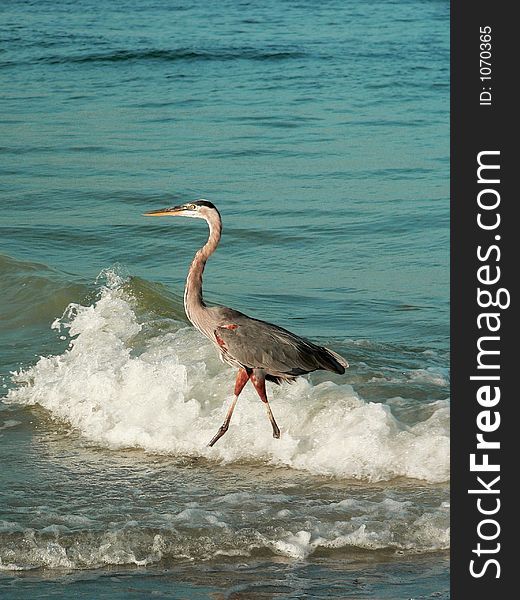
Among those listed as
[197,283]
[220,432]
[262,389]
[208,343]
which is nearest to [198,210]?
[197,283]

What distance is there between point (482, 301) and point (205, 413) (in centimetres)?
364

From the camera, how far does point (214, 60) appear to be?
27.2 metres

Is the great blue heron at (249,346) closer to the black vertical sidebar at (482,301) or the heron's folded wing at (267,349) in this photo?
the heron's folded wing at (267,349)

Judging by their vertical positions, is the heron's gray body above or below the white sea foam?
above

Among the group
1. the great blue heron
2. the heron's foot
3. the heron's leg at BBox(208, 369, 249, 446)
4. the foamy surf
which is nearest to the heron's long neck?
the great blue heron

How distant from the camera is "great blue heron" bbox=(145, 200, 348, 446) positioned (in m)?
7.96

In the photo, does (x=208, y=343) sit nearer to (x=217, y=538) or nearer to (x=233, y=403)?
(x=233, y=403)

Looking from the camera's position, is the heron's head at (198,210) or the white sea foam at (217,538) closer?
the white sea foam at (217,538)

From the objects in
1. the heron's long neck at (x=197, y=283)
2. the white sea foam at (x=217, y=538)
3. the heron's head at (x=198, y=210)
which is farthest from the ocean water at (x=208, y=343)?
the heron's head at (x=198, y=210)

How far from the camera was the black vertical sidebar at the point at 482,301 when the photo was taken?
5340 millimetres

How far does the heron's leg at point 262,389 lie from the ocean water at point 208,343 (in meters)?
0.17

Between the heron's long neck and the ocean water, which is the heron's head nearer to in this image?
the heron's long neck

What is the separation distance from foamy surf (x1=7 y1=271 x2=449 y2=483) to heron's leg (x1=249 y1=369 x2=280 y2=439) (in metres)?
0.15

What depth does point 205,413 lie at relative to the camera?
28.6ft
